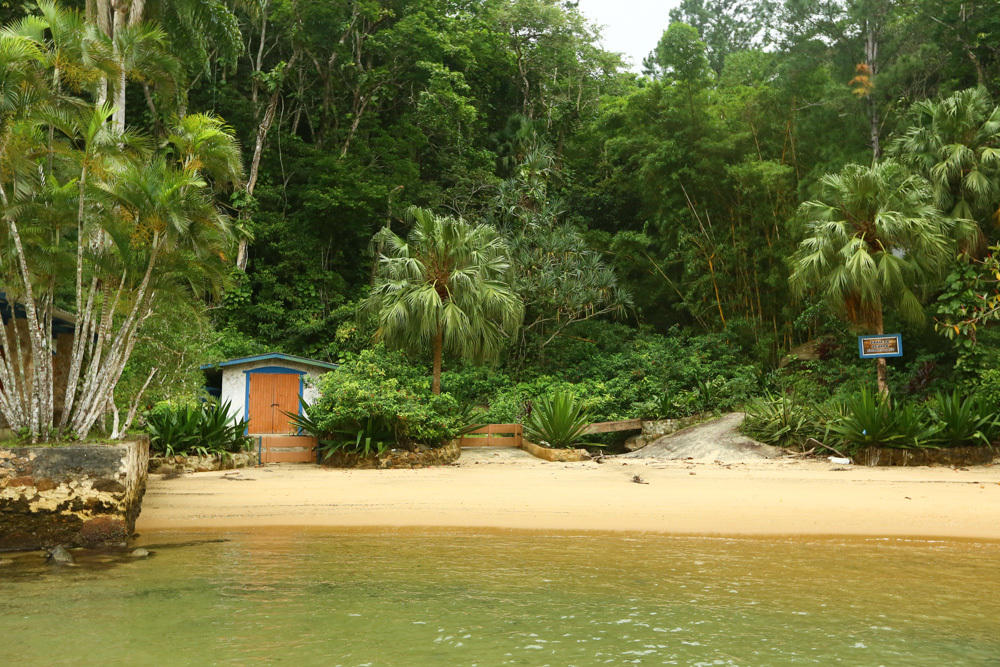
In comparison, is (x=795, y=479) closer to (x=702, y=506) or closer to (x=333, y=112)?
(x=702, y=506)

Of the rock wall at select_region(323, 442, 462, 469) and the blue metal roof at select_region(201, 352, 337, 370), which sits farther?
the blue metal roof at select_region(201, 352, 337, 370)

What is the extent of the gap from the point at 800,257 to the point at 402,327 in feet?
29.1

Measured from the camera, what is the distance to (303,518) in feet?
28.1

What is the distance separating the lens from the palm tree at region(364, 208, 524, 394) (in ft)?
52.9

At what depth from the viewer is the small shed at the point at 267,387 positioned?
1803 cm

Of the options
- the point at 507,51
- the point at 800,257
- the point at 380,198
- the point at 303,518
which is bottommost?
the point at 303,518

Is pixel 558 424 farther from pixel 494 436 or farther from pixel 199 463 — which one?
pixel 199 463

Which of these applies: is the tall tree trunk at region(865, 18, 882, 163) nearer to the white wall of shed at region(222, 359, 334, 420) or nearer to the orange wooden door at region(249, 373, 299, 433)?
the white wall of shed at region(222, 359, 334, 420)

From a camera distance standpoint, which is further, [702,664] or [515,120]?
[515,120]

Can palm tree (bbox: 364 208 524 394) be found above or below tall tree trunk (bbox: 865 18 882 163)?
below

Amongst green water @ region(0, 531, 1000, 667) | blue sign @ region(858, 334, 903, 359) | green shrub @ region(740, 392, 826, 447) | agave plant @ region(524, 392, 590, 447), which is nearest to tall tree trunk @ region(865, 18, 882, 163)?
blue sign @ region(858, 334, 903, 359)

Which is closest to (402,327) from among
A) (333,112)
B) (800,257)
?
(800,257)

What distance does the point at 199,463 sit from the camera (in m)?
12.3

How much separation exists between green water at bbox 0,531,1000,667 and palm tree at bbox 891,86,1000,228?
39.1 feet
